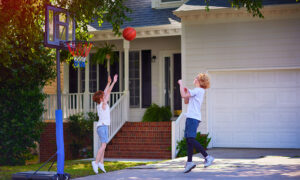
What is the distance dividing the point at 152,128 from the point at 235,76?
10.3ft

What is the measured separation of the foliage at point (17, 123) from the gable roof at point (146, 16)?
15.8ft

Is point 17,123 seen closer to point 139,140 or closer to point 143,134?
point 139,140

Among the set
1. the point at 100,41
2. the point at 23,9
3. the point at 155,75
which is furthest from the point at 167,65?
the point at 23,9

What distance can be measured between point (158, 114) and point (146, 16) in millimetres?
3738

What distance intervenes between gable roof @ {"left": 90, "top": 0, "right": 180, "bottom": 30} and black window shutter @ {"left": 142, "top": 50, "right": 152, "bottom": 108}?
1.23 m

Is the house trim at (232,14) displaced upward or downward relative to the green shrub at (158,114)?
upward

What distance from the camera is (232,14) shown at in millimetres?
14188

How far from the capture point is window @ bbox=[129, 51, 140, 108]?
17.1 metres

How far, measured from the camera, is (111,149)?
1410 centimetres

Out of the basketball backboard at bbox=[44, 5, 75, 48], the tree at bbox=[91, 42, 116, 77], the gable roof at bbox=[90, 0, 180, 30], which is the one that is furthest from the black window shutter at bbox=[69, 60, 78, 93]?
the basketball backboard at bbox=[44, 5, 75, 48]

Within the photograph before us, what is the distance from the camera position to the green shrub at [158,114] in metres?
15.9

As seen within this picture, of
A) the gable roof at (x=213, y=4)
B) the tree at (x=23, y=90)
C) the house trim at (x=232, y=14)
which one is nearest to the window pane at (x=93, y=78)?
the tree at (x=23, y=90)

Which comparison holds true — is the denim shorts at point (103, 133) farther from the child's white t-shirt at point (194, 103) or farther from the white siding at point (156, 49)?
the white siding at point (156, 49)

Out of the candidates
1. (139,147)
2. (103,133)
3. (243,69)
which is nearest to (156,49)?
(243,69)
